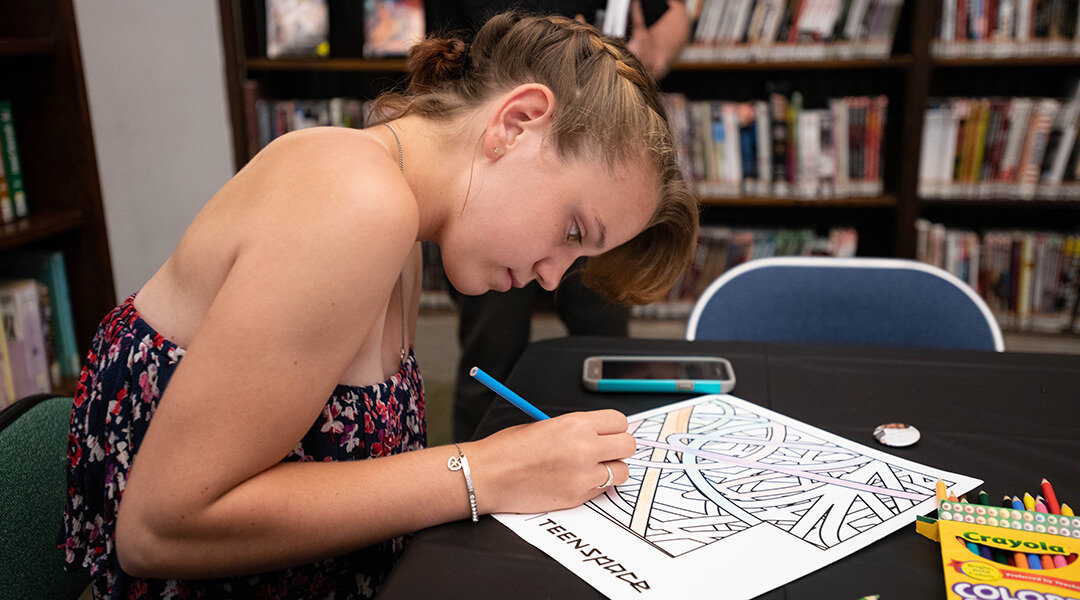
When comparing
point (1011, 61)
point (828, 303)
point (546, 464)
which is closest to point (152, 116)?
point (828, 303)

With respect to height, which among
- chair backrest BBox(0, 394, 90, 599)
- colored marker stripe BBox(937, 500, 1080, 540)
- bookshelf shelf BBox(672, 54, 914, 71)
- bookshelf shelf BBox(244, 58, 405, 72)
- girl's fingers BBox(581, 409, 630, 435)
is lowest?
chair backrest BBox(0, 394, 90, 599)

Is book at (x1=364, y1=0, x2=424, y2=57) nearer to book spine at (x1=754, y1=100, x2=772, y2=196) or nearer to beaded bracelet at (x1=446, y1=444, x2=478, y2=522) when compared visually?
book spine at (x1=754, y1=100, x2=772, y2=196)

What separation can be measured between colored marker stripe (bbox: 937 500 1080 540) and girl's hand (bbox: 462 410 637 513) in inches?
10.9

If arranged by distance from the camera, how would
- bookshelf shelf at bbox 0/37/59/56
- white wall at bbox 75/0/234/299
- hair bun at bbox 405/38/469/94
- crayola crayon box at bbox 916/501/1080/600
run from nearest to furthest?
crayola crayon box at bbox 916/501/1080/600 < hair bun at bbox 405/38/469/94 < bookshelf shelf at bbox 0/37/59/56 < white wall at bbox 75/0/234/299

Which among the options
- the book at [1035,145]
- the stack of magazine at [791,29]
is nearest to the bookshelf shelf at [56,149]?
the stack of magazine at [791,29]

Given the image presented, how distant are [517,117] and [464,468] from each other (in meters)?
0.36

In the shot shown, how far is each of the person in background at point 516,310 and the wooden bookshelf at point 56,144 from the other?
911 mm

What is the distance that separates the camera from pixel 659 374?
3.40 feet

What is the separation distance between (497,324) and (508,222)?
1163 mm

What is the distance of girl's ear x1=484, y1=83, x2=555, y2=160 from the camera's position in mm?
817

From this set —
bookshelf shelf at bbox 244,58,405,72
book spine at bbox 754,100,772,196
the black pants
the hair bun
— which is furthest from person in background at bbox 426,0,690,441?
the hair bun

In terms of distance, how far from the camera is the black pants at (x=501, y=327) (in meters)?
1.95

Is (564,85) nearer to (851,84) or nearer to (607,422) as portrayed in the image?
(607,422)

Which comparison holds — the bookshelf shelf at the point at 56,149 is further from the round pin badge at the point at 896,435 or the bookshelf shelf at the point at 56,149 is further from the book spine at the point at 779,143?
the book spine at the point at 779,143
